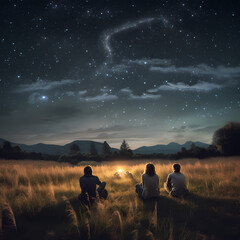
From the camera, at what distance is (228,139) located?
34.4 meters

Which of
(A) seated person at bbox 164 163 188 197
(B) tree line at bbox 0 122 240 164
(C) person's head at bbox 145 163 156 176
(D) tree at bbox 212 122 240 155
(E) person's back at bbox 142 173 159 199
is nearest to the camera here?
(E) person's back at bbox 142 173 159 199

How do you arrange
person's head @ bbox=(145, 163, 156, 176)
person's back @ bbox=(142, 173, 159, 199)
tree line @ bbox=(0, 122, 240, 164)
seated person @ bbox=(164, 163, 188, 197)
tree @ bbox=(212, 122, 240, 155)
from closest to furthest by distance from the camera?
person's back @ bbox=(142, 173, 159, 199), person's head @ bbox=(145, 163, 156, 176), seated person @ bbox=(164, 163, 188, 197), tree line @ bbox=(0, 122, 240, 164), tree @ bbox=(212, 122, 240, 155)

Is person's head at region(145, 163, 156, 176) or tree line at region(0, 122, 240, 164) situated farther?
tree line at region(0, 122, 240, 164)

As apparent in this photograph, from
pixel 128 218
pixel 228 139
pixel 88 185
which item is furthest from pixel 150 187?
pixel 228 139

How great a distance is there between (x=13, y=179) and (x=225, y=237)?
10435 millimetres

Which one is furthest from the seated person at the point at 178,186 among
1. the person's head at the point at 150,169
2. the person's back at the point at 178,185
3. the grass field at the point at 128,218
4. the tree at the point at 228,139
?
the tree at the point at 228,139

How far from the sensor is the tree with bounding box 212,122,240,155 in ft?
111

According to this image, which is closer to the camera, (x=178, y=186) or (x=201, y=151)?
(x=178, y=186)

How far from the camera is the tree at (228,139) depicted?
111ft

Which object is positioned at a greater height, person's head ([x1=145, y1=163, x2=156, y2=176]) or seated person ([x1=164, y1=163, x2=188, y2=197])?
person's head ([x1=145, y1=163, x2=156, y2=176])

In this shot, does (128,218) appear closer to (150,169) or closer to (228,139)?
(150,169)

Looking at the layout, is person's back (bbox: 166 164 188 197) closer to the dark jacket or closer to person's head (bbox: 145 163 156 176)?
person's head (bbox: 145 163 156 176)

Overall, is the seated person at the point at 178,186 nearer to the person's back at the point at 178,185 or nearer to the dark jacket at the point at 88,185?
the person's back at the point at 178,185

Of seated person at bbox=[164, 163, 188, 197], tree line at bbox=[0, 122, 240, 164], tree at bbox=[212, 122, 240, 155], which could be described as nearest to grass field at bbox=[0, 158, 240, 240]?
seated person at bbox=[164, 163, 188, 197]
